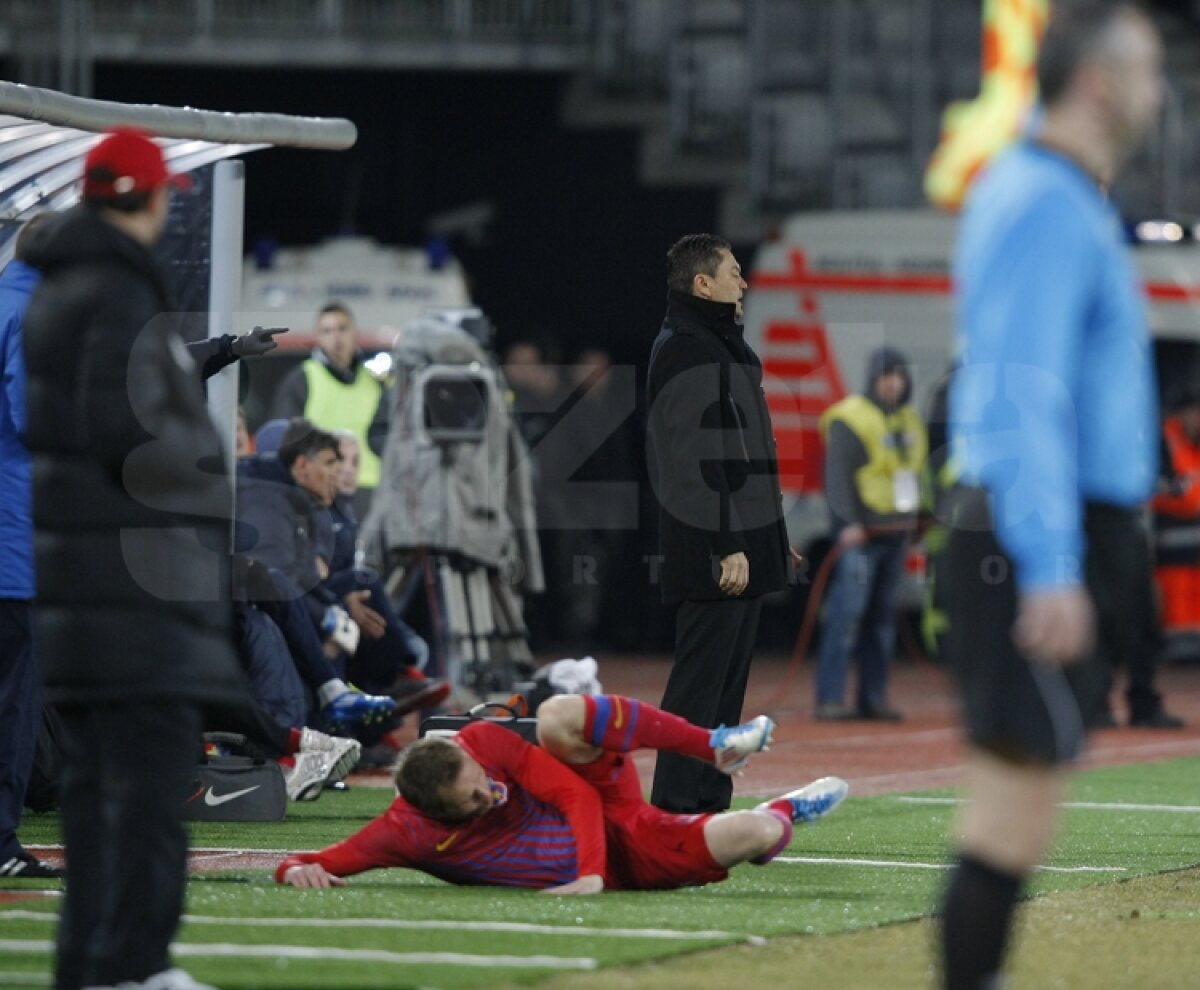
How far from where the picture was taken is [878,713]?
16.3 metres

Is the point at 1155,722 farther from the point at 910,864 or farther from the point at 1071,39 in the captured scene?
the point at 1071,39

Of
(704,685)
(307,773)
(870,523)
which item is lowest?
(870,523)

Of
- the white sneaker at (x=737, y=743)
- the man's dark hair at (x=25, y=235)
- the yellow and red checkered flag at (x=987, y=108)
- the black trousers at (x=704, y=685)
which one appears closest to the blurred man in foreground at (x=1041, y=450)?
the white sneaker at (x=737, y=743)

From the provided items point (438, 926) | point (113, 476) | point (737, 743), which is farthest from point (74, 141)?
point (113, 476)

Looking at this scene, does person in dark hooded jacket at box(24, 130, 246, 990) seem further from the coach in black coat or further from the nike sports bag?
the nike sports bag

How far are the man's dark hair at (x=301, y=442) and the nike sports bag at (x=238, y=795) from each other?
2.39 m

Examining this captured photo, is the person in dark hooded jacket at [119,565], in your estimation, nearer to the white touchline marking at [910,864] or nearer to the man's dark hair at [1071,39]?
the man's dark hair at [1071,39]

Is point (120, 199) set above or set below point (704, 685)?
above

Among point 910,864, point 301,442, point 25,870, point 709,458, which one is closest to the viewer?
point 25,870

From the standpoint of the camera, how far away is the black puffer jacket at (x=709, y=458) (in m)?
9.02

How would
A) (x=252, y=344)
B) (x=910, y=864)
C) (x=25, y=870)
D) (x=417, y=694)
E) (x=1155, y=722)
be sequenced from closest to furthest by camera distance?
(x=25, y=870) → (x=910, y=864) → (x=252, y=344) → (x=417, y=694) → (x=1155, y=722)

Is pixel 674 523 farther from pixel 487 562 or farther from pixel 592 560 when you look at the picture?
pixel 592 560

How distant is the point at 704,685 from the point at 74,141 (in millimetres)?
3270

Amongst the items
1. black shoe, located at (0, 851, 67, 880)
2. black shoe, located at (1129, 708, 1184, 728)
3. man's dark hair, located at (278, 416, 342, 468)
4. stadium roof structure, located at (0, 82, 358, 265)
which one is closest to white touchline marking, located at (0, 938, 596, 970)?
black shoe, located at (0, 851, 67, 880)
